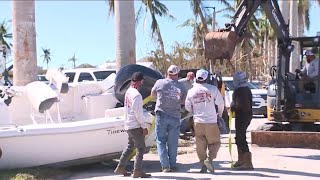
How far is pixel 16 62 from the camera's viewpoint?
12.8 metres

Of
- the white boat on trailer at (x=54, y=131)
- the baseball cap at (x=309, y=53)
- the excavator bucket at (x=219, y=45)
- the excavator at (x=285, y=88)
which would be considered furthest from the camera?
the baseball cap at (x=309, y=53)

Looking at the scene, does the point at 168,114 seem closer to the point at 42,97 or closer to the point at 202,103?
the point at 202,103

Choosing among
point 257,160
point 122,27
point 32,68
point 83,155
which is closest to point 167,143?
point 83,155

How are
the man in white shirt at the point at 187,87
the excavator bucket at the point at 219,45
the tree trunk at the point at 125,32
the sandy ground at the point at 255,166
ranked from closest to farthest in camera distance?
1. the sandy ground at the point at 255,166
2. the excavator bucket at the point at 219,45
3. the man in white shirt at the point at 187,87
4. the tree trunk at the point at 125,32

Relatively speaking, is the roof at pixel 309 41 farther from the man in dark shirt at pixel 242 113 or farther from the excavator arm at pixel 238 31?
the man in dark shirt at pixel 242 113

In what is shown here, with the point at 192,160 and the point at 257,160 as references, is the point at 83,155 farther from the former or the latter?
the point at 257,160

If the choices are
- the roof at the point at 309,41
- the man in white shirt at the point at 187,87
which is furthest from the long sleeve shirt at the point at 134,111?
the roof at the point at 309,41

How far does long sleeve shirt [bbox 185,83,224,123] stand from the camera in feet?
30.1

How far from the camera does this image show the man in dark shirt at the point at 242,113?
9.53 m

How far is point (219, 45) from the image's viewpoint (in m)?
11.0

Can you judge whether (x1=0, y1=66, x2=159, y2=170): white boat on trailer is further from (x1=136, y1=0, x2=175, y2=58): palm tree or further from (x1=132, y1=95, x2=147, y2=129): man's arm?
(x1=136, y1=0, x2=175, y2=58): palm tree

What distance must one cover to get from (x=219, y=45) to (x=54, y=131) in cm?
387

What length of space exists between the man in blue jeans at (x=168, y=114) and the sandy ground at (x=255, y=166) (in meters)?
0.39

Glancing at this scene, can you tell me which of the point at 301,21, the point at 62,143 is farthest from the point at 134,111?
the point at 301,21
